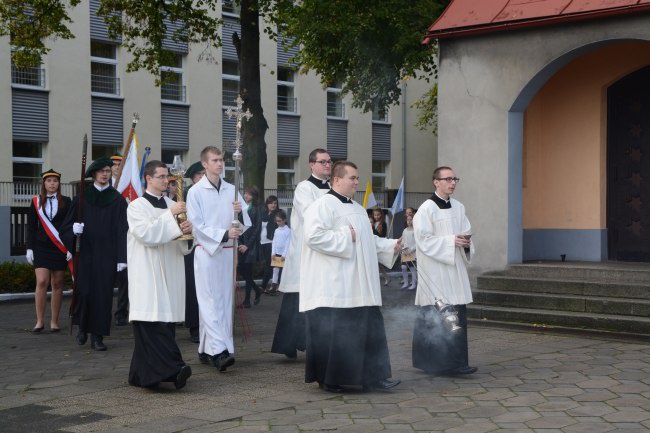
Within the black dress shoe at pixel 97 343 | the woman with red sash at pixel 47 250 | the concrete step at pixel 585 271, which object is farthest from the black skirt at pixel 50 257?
the concrete step at pixel 585 271

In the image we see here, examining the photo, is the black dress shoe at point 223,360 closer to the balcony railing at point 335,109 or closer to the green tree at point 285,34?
the green tree at point 285,34

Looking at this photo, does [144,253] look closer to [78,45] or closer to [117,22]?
[117,22]

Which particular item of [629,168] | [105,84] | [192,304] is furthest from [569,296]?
[105,84]

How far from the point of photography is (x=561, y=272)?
13.1 m

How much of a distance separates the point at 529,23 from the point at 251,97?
9373 millimetres

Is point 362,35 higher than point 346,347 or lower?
higher

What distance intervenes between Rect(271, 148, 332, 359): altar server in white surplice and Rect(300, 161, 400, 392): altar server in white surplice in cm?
145

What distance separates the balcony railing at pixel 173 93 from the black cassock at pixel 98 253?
20.6 meters

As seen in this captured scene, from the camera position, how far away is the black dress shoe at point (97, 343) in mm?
10906

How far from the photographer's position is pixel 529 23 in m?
13.1

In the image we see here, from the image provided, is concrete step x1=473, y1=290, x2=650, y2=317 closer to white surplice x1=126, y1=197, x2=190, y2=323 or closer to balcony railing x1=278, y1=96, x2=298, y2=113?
white surplice x1=126, y1=197, x2=190, y2=323

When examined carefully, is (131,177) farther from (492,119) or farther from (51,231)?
(492,119)

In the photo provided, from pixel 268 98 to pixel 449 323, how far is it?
26138 millimetres

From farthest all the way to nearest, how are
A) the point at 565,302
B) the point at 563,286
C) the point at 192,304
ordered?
the point at 563,286, the point at 565,302, the point at 192,304
